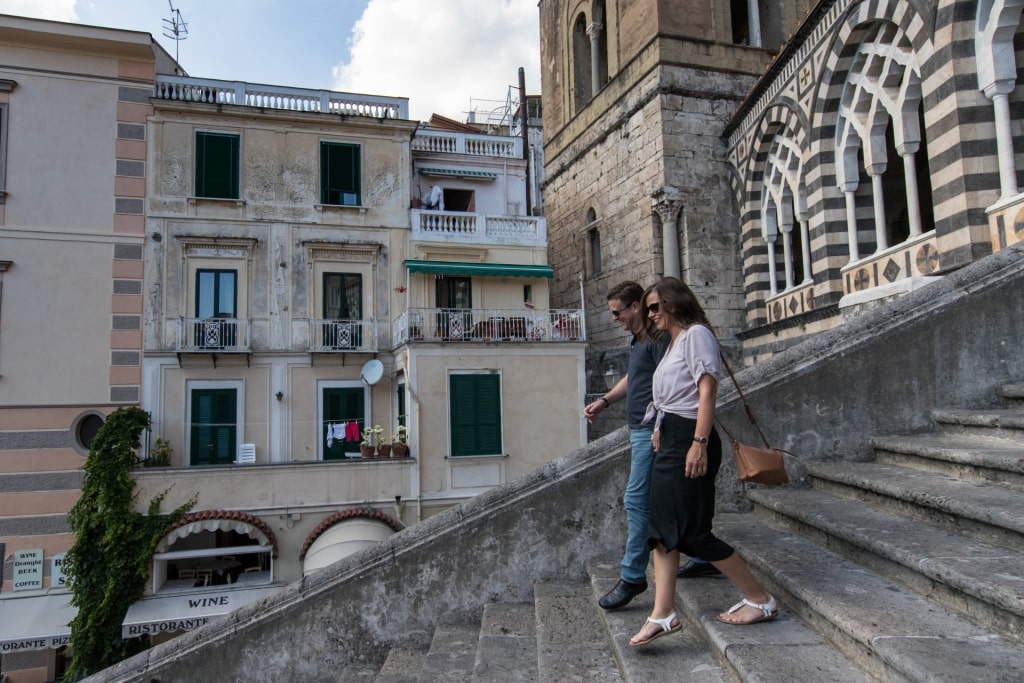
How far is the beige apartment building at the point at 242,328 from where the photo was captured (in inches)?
527

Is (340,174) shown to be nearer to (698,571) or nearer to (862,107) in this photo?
(862,107)

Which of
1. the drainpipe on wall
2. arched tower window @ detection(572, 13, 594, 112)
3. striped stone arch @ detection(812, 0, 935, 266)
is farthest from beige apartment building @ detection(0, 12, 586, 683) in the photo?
Answer: striped stone arch @ detection(812, 0, 935, 266)

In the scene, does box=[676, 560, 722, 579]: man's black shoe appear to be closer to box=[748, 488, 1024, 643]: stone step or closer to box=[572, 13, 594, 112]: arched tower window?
box=[748, 488, 1024, 643]: stone step

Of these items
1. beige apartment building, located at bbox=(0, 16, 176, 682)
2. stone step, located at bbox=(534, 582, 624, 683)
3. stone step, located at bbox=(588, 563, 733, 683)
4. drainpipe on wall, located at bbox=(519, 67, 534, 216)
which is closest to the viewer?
stone step, located at bbox=(588, 563, 733, 683)

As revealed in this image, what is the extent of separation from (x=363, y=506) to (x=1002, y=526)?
13.0 meters

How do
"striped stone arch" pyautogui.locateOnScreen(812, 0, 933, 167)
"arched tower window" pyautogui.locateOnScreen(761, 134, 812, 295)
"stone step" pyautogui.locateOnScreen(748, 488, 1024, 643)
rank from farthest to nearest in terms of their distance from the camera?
"arched tower window" pyautogui.locateOnScreen(761, 134, 812, 295)
"striped stone arch" pyautogui.locateOnScreen(812, 0, 933, 167)
"stone step" pyautogui.locateOnScreen(748, 488, 1024, 643)

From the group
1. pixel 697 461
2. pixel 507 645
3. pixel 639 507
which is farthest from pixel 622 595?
pixel 697 461

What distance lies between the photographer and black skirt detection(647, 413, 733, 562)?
2.57 m

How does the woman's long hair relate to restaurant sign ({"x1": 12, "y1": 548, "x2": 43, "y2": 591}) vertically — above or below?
above

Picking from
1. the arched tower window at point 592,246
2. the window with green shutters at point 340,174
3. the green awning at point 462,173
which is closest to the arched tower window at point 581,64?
the arched tower window at point 592,246

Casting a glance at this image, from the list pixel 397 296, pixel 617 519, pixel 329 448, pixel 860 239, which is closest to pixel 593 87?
pixel 397 296

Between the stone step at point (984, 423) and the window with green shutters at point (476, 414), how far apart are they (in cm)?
1176

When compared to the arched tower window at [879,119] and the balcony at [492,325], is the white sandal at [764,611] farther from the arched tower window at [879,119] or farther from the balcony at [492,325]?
the balcony at [492,325]

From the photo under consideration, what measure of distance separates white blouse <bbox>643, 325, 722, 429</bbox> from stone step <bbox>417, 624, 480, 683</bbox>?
1600mm
